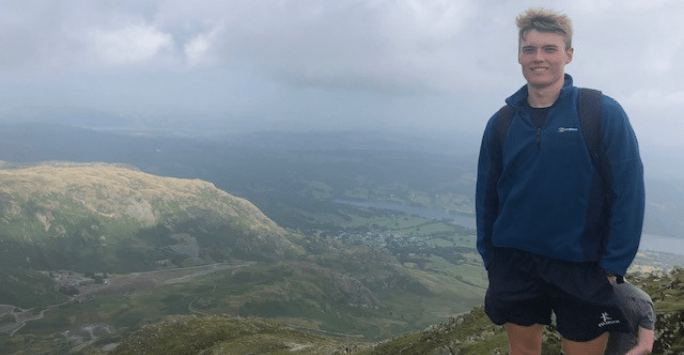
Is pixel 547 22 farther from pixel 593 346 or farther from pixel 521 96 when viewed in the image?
pixel 593 346

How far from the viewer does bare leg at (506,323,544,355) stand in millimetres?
8070

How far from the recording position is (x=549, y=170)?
705cm

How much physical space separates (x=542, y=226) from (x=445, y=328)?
26.1 metres

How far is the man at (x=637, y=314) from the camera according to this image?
684cm

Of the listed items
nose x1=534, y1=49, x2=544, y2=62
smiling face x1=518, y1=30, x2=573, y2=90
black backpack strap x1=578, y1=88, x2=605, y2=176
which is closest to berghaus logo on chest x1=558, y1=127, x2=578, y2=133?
black backpack strap x1=578, y1=88, x2=605, y2=176

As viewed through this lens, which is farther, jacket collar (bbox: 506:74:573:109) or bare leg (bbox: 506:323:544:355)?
bare leg (bbox: 506:323:544:355)

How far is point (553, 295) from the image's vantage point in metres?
7.42

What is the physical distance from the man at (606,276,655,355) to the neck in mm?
3052

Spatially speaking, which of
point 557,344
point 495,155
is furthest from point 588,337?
point 557,344

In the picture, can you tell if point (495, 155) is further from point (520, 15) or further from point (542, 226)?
point (520, 15)

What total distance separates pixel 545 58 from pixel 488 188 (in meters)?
2.49

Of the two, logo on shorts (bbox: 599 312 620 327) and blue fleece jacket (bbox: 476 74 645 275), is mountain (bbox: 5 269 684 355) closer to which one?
logo on shorts (bbox: 599 312 620 327)

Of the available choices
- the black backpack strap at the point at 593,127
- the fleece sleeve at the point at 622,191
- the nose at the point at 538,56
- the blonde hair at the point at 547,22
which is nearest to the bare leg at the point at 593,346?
the fleece sleeve at the point at 622,191

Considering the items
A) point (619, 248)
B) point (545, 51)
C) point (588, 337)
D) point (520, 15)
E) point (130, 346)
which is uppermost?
point (520, 15)
